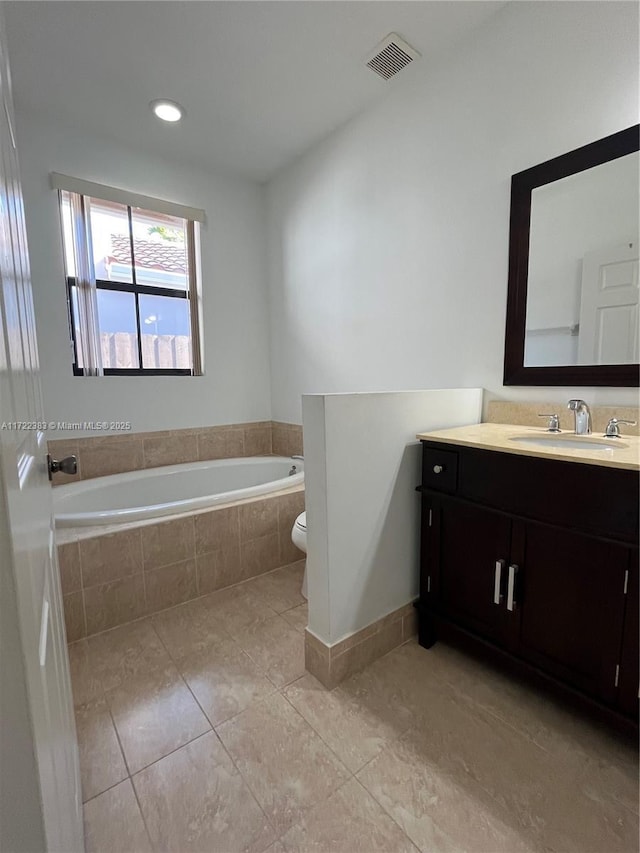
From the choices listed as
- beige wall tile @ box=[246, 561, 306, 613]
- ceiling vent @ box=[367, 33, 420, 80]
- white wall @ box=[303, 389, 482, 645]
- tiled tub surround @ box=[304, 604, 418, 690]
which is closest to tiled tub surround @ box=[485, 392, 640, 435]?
white wall @ box=[303, 389, 482, 645]

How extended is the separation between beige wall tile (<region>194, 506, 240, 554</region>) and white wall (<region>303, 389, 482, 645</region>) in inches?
29.9

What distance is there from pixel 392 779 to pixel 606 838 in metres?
0.52

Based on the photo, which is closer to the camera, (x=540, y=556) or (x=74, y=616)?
(x=540, y=556)

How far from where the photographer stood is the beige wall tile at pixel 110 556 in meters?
1.69

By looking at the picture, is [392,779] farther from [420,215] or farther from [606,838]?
[420,215]

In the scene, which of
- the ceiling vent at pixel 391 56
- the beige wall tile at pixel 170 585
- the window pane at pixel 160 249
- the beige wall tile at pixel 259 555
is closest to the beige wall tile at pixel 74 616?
the beige wall tile at pixel 170 585

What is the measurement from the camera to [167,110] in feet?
7.20

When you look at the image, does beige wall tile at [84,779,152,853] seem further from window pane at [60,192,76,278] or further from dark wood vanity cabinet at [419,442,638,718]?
window pane at [60,192,76,278]

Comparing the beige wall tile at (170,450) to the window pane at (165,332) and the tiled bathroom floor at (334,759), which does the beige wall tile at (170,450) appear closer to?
the window pane at (165,332)

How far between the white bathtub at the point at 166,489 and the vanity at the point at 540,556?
46.2 inches

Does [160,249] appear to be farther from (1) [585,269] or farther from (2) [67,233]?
(1) [585,269]

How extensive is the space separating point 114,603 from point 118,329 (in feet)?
5.98

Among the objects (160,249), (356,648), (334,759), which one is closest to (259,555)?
(356,648)

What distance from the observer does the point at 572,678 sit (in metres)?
1.16
